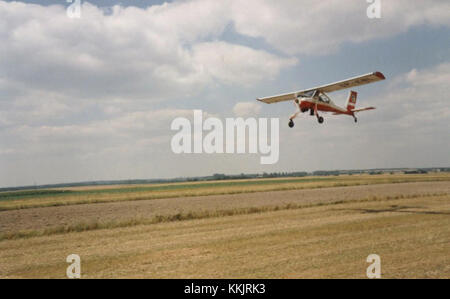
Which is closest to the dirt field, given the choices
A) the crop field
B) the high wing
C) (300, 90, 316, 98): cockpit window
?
the crop field

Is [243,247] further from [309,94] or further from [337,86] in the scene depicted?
[337,86]

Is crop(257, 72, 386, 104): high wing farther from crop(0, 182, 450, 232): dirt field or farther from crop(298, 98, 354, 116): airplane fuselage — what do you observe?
crop(0, 182, 450, 232): dirt field

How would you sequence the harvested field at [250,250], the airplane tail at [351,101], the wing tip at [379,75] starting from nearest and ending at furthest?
the harvested field at [250,250] < the wing tip at [379,75] < the airplane tail at [351,101]

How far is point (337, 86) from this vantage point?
21.7 meters

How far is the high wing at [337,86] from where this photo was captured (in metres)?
19.2

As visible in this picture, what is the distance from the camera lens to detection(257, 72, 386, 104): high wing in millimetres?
19159

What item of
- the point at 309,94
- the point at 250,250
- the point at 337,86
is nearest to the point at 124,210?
the point at 309,94

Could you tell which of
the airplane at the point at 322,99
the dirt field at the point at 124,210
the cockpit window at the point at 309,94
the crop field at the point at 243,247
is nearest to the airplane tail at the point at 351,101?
the airplane at the point at 322,99

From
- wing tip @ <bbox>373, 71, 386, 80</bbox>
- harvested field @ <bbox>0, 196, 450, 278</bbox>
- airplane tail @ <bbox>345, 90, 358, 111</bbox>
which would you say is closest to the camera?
harvested field @ <bbox>0, 196, 450, 278</bbox>

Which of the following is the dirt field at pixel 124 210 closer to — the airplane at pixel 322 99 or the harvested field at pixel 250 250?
the harvested field at pixel 250 250

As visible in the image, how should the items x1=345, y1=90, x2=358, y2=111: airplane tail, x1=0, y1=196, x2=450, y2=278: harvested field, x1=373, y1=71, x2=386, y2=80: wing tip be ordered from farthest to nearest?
x1=345, y1=90, x2=358, y2=111: airplane tail < x1=373, y1=71, x2=386, y2=80: wing tip < x1=0, y1=196, x2=450, y2=278: harvested field
